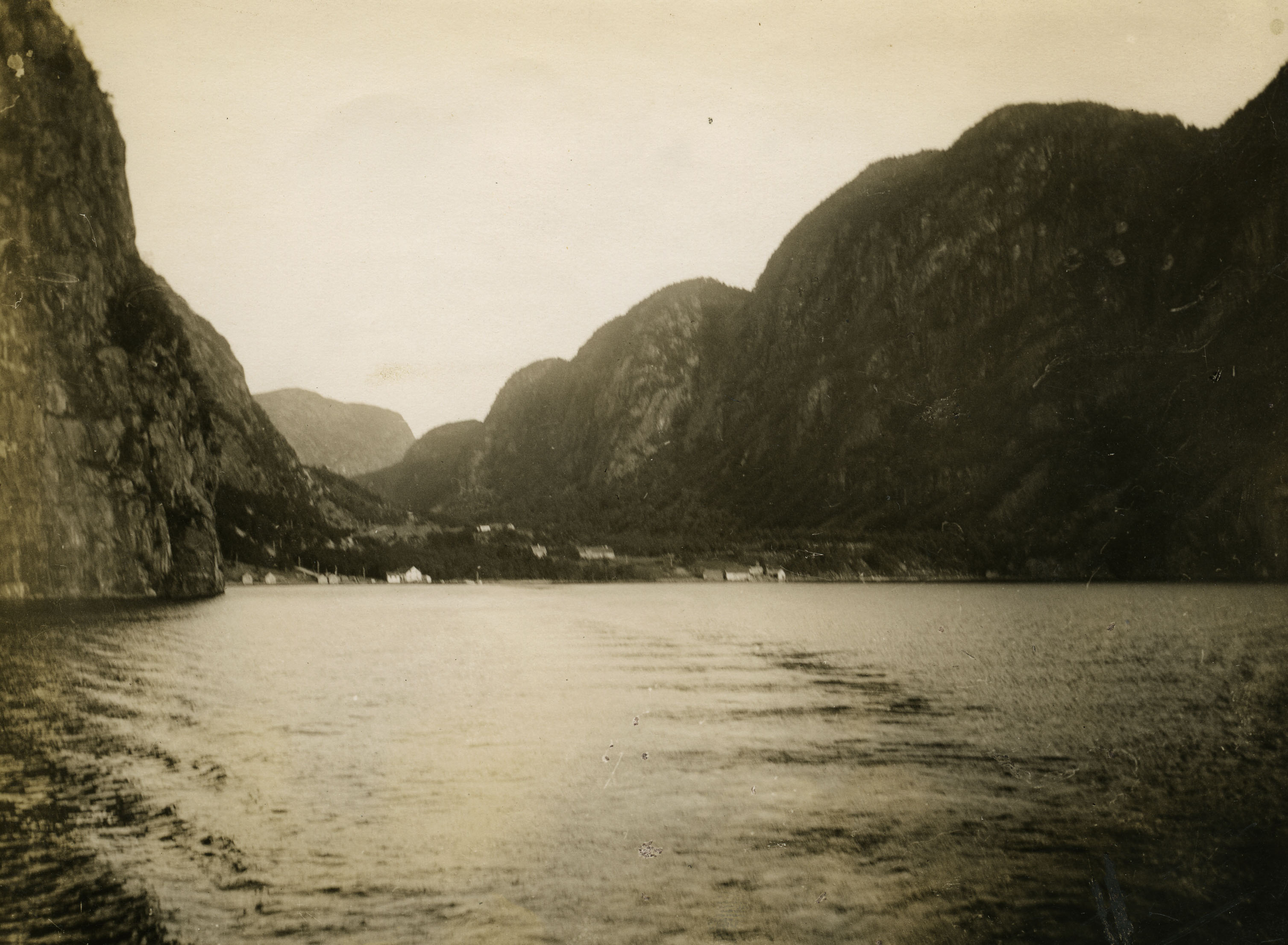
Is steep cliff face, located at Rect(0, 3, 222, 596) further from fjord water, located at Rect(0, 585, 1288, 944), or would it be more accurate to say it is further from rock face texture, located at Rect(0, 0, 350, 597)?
fjord water, located at Rect(0, 585, 1288, 944)

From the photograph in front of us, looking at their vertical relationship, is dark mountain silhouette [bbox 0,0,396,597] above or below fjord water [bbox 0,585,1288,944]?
above

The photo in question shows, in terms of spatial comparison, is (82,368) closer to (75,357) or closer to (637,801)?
(75,357)

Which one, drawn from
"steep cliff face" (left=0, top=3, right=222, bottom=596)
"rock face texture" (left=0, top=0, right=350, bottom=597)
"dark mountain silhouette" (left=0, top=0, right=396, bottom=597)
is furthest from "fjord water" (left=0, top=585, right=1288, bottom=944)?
"rock face texture" (left=0, top=0, right=350, bottom=597)

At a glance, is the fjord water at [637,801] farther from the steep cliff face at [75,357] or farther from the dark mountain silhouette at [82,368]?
the steep cliff face at [75,357]

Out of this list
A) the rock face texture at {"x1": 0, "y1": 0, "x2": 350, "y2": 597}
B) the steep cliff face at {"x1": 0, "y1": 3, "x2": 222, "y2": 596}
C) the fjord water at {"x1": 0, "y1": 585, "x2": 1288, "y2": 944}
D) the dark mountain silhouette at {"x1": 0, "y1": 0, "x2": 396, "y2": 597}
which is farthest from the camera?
the dark mountain silhouette at {"x1": 0, "y1": 0, "x2": 396, "y2": 597}

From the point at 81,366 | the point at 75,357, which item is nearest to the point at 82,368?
the point at 81,366

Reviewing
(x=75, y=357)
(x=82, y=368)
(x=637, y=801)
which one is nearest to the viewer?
(x=637, y=801)

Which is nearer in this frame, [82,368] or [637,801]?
[637,801]
